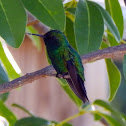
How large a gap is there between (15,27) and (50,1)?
165 millimetres

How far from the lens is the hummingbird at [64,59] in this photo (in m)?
1.42

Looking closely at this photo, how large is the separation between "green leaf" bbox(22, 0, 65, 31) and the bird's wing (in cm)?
16

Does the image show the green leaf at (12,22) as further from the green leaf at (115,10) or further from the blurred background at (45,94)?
the blurred background at (45,94)

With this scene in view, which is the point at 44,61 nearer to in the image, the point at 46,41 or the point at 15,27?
the point at 46,41

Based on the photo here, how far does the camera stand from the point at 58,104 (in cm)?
291

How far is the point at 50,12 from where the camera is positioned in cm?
138

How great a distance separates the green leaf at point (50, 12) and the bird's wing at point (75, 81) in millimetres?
157

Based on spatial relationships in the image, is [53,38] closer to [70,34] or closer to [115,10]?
[70,34]

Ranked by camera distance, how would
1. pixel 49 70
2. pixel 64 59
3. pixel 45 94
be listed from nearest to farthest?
pixel 49 70, pixel 64 59, pixel 45 94

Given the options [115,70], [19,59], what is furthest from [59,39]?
[19,59]

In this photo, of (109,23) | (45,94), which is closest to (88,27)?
(109,23)

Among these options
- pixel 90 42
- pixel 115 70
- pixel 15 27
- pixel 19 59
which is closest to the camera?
pixel 15 27

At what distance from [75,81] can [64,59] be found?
0.62 ft

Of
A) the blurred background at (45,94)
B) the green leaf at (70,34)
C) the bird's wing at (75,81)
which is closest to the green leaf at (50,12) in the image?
the bird's wing at (75,81)
